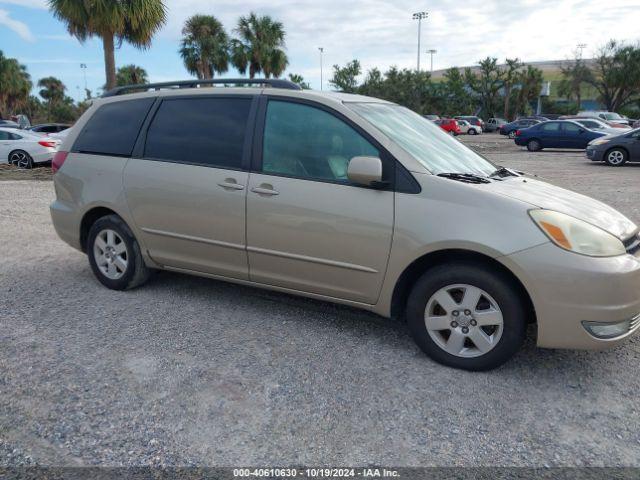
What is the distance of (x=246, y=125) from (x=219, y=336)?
155 cm

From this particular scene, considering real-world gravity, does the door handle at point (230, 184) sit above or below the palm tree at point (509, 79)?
below

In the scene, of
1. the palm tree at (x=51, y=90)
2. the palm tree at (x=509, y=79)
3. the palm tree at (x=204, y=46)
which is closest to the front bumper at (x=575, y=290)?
the palm tree at (x=204, y=46)

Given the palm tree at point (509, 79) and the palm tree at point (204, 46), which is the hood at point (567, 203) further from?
the palm tree at point (509, 79)

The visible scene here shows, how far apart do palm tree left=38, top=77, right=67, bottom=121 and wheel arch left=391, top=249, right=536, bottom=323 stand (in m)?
82.3

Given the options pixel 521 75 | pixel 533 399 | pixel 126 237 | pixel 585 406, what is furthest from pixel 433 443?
pixel 521 75

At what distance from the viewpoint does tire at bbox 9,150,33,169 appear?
50.4ft

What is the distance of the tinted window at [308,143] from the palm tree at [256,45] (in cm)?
3786

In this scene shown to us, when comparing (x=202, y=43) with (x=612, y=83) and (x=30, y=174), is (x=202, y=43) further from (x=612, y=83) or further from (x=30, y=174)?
(x=612, y=83)

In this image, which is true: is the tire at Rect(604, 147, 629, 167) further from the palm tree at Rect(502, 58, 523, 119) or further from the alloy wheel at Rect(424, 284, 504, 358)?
the palm tree at Rect(502, 58, 523, 119)

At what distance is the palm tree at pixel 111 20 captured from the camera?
18.3 metres

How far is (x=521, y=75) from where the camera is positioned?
66.1 m

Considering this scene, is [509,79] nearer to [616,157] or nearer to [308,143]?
[616,157]

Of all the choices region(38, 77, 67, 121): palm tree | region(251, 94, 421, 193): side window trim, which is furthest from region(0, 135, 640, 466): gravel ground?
region(38, 77, 67, 121): palm tree

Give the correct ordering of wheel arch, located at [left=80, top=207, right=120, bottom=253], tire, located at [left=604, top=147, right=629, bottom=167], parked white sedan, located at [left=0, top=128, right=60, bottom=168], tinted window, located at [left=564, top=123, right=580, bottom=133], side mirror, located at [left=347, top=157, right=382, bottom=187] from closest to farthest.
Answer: side mirror, located at [left=347, top=157, right=382, bottom=187]
wheel arch, located at [left=80, top=207, right=120, bottom=253]
parked white sedan, located at [left=0, top=128, right=60, bottom=168]
tire, located at [left=604, top=147, right=629, bottom=167]
tinted window, located at [left=564, top=123, right=580, bottom=133]
